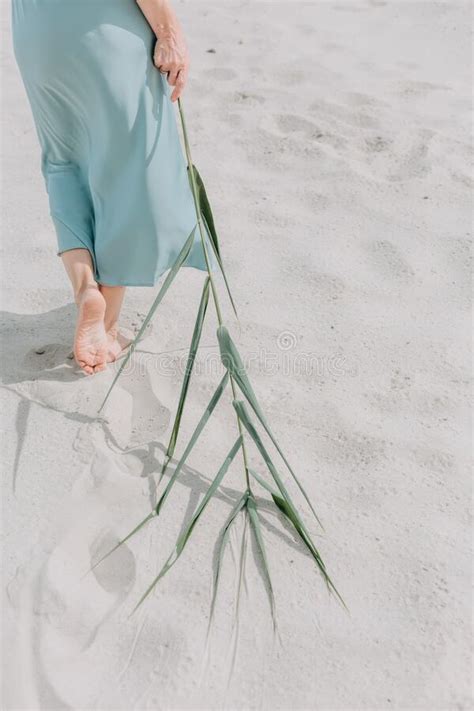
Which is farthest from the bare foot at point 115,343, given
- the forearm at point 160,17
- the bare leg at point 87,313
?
the forearm at point 160,17

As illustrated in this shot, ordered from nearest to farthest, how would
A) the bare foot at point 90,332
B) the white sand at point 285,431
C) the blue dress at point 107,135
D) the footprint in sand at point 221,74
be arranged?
the white sand at point 285,431 < the blue dress at point 107,135 < the bare foot at point 90,332 < the footprint in sand at point 221,74

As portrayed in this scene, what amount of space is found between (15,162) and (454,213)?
140 centimetres

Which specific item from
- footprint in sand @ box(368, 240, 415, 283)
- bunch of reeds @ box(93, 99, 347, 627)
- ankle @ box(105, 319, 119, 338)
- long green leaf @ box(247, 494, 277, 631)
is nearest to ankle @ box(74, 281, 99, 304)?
ankle @ box(105, 319, 119, 338)

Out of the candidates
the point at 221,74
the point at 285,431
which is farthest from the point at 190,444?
the point at 221,74

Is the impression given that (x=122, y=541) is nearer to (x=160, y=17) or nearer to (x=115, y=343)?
(x=115, y=343)

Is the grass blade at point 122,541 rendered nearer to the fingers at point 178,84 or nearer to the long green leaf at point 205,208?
the long green leaf at point 205,208

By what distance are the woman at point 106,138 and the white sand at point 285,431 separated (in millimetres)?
239

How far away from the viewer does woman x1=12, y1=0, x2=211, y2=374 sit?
1548mm

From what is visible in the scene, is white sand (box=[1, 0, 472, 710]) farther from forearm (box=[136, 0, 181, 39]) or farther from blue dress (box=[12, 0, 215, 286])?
forearm (box=[136, 0, 181, 39])

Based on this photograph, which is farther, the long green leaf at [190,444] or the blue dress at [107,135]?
the blue dress at [107,135]

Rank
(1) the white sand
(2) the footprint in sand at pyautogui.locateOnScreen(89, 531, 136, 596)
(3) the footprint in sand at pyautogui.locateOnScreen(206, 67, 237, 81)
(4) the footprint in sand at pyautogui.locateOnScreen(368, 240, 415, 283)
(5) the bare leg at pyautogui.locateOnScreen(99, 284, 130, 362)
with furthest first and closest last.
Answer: (3) the footprint in sand at pyautogui.locateOnScreen(206, 67, 237, 81)
(4) the footprint in sand at pyautogui.locateOnScreen(368, 240, 415, 283)
(5) the bare leg at pyautogui.locateOnScreen(99, 284, 130, 362)
(2) the footprint in sand at pyautogui.locateOnScreen(89, 531, 136, 596)
(1) the white sand

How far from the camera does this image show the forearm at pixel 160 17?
1.55 meters

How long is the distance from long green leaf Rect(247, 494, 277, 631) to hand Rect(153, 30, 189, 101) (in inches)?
31.8

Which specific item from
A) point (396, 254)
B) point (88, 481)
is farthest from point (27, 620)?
point (396, 254)
